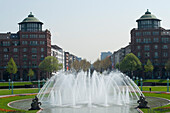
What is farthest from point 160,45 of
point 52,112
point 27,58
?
point 52,112

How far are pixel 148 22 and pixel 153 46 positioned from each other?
35.6 ft

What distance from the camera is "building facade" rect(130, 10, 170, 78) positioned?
381ft

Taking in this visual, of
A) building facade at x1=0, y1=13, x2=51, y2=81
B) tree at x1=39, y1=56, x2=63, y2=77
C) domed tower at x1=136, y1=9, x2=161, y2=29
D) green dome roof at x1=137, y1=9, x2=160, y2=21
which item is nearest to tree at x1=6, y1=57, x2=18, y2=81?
building facade at x1=0, y1=13, x2=51, y2=81

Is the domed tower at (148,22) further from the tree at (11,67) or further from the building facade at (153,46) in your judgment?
the tree at (11,67)

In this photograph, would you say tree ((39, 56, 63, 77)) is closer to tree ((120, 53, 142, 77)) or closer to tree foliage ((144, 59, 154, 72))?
tree ((120, 53, 142, 77))

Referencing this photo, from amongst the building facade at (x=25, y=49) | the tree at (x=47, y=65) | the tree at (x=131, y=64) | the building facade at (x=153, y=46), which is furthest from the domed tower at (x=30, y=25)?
the building facade at (x=153, y=46)

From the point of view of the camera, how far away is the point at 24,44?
116 metres

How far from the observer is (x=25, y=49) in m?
116

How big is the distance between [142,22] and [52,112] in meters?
91.3

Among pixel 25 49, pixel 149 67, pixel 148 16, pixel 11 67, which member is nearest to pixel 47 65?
pixel 11 67

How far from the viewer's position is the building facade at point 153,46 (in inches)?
4574

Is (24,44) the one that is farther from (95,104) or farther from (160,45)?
(95,104)

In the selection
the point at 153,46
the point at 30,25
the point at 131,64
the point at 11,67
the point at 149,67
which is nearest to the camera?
the point at 11,67

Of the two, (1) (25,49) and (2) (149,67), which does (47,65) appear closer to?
(1) (25,49)
